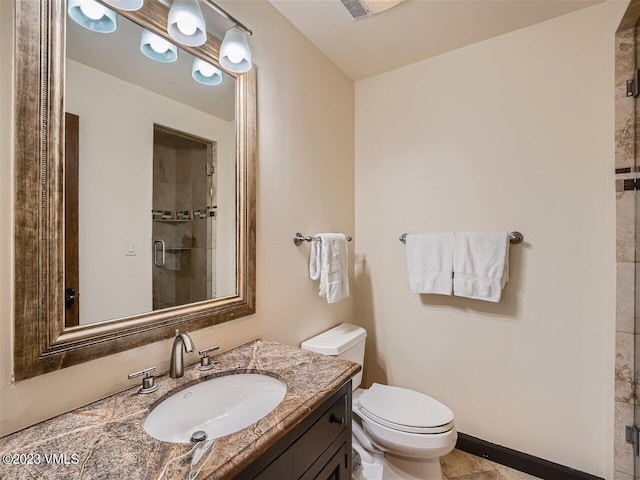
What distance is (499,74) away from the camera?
179 cm

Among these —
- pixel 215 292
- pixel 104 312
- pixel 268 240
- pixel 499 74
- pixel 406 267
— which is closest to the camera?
pixel 104 312

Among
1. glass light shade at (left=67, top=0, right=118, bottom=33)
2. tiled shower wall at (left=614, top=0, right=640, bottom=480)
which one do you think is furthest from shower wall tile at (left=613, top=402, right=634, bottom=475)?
glass light shade at (left=67, top=0, right=118, bottom=33)

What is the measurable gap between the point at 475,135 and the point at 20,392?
2.20 meters

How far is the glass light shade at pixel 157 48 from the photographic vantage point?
1065 mm

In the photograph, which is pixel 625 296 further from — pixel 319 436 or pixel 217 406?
pixel 217 406

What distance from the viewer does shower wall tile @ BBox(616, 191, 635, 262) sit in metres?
1.41

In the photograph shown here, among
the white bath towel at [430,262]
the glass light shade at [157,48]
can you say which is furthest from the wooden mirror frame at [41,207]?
the white bath towel at [430,262]

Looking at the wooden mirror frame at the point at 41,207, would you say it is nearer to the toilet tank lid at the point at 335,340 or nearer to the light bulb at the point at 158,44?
the light bulb at the point at 158,44

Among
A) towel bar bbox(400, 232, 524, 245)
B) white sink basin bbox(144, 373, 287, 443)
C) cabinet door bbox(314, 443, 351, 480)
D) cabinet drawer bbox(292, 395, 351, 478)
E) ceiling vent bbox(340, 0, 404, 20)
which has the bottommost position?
cabinet door bbox(314, 443, 351, 480)

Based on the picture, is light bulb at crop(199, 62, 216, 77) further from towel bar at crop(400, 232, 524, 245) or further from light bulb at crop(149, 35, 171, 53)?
towel bar at crop(400, 232, 524, 245)

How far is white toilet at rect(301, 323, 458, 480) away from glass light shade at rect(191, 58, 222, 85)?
1317mm

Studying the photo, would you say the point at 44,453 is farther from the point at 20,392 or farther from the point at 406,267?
the point at 406,267

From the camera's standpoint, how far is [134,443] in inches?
27.7

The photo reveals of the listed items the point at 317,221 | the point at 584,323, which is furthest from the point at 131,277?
the point at 584,323
